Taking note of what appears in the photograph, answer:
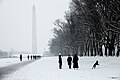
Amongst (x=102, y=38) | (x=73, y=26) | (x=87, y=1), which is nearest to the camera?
(x=87, y=1)

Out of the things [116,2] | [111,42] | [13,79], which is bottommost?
[13,79]

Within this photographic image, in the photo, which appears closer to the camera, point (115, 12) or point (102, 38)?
point (115, 12)

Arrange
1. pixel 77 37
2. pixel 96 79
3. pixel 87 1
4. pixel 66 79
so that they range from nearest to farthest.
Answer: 1. pixel 96 79
2. pixel 66 79
3. pixel 87 1
4. pixel 77 37

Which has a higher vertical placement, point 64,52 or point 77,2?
point 77,2

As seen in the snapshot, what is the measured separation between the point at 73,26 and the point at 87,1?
29.2m

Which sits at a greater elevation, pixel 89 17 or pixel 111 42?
pixel 89 17

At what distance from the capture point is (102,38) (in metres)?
42.3

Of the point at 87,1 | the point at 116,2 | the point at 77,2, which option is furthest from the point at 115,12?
the point at 77,2

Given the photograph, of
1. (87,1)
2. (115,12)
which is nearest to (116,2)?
(115,12)

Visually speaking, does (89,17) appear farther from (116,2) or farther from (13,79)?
(13,79)

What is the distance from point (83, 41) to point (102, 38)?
2190 cm

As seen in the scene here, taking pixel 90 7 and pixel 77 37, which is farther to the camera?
pixel 77 37

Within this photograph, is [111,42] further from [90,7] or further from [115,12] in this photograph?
[115,12]

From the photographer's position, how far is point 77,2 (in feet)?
126
